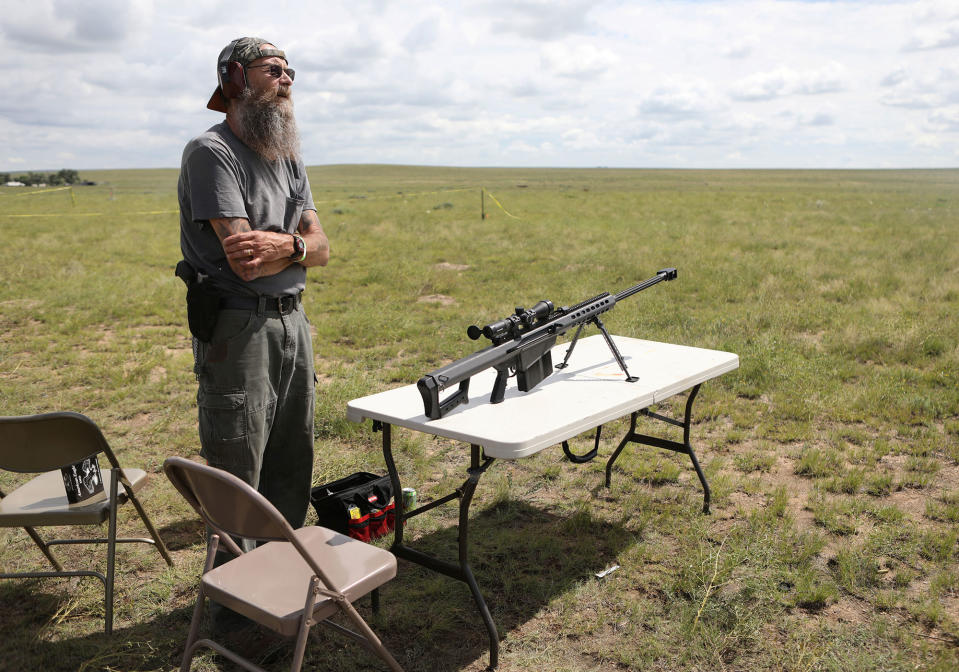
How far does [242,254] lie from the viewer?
9.54ft

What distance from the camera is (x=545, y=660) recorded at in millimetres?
3189

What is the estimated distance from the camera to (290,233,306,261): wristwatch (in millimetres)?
3118

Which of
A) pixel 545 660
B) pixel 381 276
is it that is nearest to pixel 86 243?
pixel 381 276

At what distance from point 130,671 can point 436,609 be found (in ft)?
4.57

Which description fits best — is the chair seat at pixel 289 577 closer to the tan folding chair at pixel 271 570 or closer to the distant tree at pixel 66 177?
the tan folding chair at pixel 271 570

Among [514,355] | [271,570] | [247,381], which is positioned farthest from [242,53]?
[271,570]

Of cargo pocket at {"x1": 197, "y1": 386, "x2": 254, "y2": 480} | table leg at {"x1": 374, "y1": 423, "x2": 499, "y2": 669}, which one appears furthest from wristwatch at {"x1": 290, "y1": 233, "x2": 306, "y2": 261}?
table leg at {"x1": 374, "y1": 423, "x2": 499, "y2": 669}

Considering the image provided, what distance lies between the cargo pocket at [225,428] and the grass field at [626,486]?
2.99 ft

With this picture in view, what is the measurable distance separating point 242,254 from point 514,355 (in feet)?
4.34

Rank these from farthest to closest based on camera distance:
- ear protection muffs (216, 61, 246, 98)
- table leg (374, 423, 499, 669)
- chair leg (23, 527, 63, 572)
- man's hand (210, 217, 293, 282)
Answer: chair leg (23, 527, 63, 572) → table leg (374, 423, 499, 669) → ear protection muffs (216, 61, 246, 98) → man's hand (210, 217, 293, 282)

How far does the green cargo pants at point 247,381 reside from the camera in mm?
3076

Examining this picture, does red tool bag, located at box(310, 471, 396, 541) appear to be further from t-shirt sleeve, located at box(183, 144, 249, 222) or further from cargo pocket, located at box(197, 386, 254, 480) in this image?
t-shirt sleeve, located at box(183, 144, 249, 222)

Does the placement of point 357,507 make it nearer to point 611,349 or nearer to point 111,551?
point 111,551

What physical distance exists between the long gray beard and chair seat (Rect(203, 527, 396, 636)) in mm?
1672
